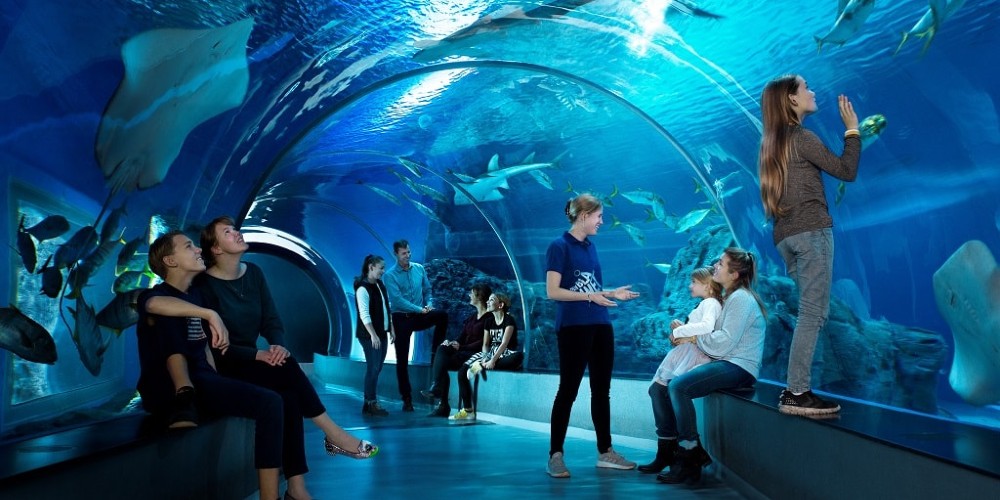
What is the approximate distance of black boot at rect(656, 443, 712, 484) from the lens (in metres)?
5.86

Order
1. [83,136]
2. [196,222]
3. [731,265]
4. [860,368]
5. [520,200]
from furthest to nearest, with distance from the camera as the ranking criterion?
[520,200], [196,222], [860,368], [731,265], [83,136]

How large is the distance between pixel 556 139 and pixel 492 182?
1.98m

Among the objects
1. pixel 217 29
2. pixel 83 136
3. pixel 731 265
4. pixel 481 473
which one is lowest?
pixel 481 473

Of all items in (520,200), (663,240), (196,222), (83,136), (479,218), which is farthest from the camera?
(479,218)

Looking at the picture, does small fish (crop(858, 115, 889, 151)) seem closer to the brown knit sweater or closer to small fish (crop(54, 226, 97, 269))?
the brown knit sweater

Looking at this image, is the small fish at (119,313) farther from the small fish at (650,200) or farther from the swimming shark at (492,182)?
the swimming shark at (492,182)

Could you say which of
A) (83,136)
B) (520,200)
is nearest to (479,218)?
(520,200)

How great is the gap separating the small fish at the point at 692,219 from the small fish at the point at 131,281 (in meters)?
6.09

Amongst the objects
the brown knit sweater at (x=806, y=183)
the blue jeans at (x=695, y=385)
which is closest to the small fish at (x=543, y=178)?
the blue jeans at (x=695, y=385)

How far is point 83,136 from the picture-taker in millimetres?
5395

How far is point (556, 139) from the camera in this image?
1166 cm

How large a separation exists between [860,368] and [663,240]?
204 inches

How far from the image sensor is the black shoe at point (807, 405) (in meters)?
4.50

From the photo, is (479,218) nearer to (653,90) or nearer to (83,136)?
(653,90)
